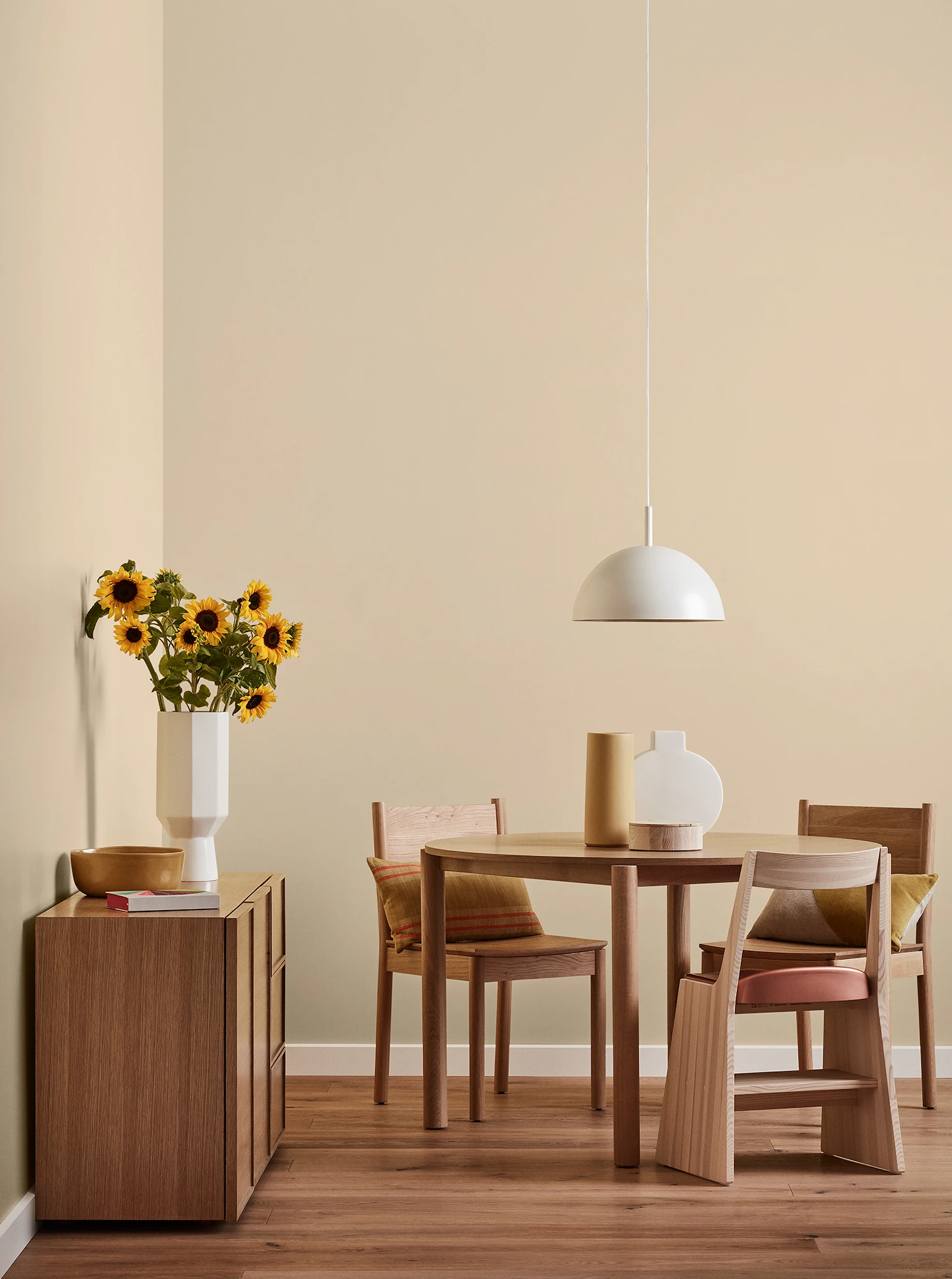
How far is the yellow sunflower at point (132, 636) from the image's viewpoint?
3.05 metres

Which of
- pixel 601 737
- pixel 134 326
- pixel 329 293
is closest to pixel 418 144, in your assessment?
pixel 329 293

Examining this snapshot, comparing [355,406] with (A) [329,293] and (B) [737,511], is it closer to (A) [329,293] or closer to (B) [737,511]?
(A) [329,293]

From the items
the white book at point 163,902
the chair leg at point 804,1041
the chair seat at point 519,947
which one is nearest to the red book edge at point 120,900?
the white book at point 163,902

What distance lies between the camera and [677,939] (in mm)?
3490

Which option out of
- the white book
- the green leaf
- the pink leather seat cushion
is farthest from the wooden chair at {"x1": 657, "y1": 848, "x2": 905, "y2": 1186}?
the green leaf

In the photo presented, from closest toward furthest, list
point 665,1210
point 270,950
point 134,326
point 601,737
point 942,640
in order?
point 665,1210
point 270,950
point 601,737
point 134,326
point 942,640

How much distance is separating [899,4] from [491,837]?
283 centimetres

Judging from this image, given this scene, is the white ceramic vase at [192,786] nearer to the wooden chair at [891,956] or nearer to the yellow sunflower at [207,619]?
the yellow sunflower at [207,619]

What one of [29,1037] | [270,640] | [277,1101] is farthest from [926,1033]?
[29,1037]

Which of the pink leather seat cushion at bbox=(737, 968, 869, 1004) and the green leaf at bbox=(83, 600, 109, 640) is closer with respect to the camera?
the pink leather seat cushion at bbox=(737, 968, 869, 1004)

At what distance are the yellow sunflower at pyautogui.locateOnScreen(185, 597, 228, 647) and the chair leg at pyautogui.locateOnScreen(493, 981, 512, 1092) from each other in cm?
132

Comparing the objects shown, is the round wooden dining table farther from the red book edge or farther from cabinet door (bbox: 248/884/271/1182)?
the red book edge

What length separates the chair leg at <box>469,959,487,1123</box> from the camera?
11.2 ft

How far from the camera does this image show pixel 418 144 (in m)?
4.17
